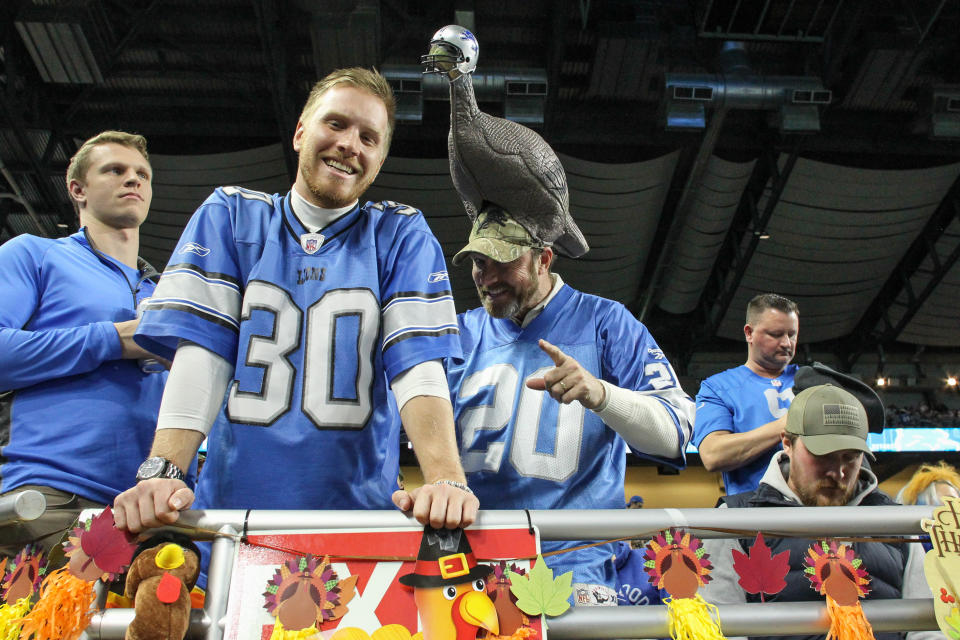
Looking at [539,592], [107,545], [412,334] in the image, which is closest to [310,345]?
[412,334]

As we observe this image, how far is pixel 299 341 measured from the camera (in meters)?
1.33

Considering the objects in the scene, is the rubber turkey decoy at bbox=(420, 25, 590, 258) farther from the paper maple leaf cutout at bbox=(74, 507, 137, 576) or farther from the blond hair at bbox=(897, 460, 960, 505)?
the blond hair at bbox=(897, 460, 960, 505)

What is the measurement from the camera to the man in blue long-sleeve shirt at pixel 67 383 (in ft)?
4.83

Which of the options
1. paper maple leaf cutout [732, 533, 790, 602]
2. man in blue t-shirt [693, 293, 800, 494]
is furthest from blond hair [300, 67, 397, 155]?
man in blue t-shirt [693, 293, 800, 494]

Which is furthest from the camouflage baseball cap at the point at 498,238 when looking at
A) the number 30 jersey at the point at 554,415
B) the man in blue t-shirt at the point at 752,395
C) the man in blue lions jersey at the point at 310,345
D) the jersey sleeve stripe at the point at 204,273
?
the man in blue t-shirt at the point at 752,395

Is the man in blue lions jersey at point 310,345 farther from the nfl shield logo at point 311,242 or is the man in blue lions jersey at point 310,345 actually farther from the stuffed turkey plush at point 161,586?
the stuffed turkey plush at point 161,586

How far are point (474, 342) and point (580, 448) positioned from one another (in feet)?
1.33

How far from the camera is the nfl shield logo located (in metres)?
1.44

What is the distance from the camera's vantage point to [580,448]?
1.72 metres

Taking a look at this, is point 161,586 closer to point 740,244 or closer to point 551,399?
point 551,399

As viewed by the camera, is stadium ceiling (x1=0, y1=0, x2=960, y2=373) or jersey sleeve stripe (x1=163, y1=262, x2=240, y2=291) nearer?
jersey sleeve stripe (x1=163, y1=262, x2=240, y2=291)

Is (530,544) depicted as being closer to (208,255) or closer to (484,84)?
(208,255)

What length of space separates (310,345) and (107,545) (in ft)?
1.49

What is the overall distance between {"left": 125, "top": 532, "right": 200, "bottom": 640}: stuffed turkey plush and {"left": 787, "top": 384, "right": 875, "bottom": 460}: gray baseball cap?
1.54m
